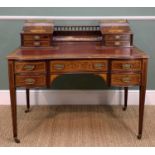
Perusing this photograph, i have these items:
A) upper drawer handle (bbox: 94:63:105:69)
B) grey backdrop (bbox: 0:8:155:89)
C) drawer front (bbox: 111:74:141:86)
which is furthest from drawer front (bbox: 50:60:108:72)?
grey backdrop (bbox: 0:8:155:89)

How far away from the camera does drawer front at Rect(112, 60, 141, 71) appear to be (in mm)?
2172

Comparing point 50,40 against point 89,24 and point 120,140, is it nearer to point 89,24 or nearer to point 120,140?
point 89,24

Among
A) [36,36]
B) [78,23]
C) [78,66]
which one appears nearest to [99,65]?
[78,66]

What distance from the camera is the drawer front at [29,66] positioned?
83.8 inches

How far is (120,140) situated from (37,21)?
1.31 metres

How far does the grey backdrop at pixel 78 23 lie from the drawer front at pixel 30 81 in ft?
2.74

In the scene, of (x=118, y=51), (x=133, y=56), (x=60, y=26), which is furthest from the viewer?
(x=60, y=26)

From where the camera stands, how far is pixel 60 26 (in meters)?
2.74

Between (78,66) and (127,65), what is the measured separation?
0.38 m

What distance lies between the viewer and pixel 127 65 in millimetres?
2180

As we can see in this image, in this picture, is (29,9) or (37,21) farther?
(29,9)

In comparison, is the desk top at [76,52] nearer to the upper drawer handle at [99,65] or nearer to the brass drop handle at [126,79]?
the upper drawer handle at [99,65]

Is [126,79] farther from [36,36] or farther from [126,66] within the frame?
[36,36]

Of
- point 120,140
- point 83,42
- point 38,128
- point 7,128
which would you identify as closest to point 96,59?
point 83,42
